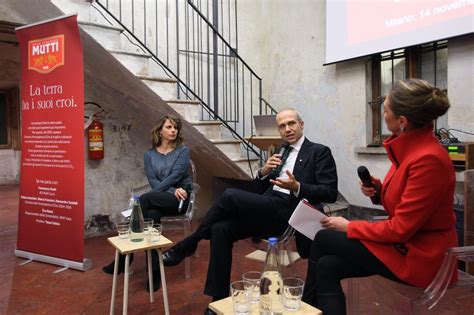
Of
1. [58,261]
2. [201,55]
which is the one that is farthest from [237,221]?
[201,55]

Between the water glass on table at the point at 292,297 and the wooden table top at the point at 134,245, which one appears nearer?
the water glass on table at the point at 292,297

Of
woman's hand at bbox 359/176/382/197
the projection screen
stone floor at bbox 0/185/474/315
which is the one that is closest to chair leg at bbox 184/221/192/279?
stone floor at bbox 0/185/474/315

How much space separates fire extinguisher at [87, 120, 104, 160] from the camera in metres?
3.84

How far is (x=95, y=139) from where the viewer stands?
3863mm

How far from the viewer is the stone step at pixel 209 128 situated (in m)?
3.73

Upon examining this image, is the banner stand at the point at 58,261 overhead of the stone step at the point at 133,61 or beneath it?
beneath

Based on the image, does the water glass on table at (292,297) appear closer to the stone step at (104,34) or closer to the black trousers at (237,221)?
the black trousers at (237,221)

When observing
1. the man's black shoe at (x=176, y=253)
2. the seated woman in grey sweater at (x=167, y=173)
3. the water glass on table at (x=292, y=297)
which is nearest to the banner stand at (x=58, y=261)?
the seated woman in grey sweater at (x=167, y=173)

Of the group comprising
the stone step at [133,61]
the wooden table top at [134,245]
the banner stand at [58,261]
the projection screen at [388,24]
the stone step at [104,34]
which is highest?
the projection screen at [388,24]

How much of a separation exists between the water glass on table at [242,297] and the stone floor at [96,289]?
2.43 ft

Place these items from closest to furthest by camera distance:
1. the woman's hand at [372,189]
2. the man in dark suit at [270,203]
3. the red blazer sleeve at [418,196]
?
the red blazer sleeve at [418,196]
the woman's hand at [372,189]
the man in dark suit at [270,203]

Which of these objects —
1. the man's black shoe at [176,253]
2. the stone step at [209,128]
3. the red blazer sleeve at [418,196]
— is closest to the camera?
the red blazer sleeve at [418,196]

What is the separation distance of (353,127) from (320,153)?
6.86 ft

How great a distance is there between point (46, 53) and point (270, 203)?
219cm
